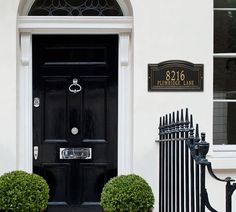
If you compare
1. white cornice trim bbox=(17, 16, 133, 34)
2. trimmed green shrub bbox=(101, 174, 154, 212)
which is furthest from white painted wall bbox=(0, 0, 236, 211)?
trimmed green shrub bbox=(101, 174, 154, 212)

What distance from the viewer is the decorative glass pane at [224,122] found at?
6.39 m

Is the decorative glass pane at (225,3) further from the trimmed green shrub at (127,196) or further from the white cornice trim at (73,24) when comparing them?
the trimmed green shrub at (127,196)

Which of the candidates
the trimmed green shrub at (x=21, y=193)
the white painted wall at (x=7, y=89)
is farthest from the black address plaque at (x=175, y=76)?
the trimmed green shrub at (x=21, y=193)

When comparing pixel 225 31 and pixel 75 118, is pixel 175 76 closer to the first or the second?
pixel 225 31

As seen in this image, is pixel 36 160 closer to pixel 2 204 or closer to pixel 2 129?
pixel 2 129

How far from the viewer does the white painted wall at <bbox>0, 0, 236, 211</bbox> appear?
6055 millimetres

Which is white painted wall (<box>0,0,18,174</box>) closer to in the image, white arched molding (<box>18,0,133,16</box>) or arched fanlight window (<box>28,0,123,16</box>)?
white arched molding (<box>18,0,133,16</box>)

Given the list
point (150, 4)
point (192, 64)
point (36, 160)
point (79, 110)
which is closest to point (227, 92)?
point (192, 64)

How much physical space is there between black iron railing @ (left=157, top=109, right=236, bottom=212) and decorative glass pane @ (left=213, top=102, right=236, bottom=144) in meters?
0.82

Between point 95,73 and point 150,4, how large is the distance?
3.58 ft

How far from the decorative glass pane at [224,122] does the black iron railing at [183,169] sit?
817 mm

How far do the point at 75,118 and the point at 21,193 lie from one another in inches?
52.5

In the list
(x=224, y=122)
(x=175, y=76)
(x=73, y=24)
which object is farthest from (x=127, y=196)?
(x=73, y=24)

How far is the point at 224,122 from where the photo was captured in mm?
6418
